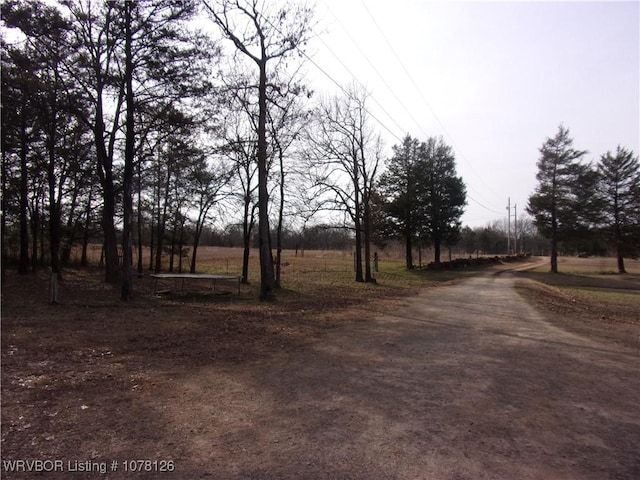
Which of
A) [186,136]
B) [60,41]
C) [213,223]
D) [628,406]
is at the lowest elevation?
[628,406]

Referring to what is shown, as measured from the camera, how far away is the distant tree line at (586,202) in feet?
143

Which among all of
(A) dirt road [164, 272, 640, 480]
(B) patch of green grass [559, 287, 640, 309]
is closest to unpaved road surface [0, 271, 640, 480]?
(A) dirt road [164, 272, 640, 480]

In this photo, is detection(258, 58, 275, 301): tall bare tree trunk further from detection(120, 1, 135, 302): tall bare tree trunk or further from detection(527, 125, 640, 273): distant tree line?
detection(527, 125, 640, 273): distant tree line

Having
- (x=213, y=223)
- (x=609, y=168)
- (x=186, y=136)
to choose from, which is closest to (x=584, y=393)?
(x=186, y=136)

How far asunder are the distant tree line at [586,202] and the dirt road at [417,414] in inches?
1578

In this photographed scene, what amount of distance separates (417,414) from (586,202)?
152ft

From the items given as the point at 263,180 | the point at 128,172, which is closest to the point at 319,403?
the point at 263,180

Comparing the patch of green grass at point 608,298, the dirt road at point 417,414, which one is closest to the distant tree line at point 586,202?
the patch of green grass at point 608,298

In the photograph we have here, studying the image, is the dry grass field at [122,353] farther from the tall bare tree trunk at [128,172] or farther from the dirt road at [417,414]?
the tall bare tree trunk at [128,172]

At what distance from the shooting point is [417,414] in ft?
15.2

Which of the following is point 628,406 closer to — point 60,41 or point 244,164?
point 60,41

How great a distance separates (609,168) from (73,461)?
55304 millimetres

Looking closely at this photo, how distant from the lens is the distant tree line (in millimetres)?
43688

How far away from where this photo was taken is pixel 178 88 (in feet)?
51.5
